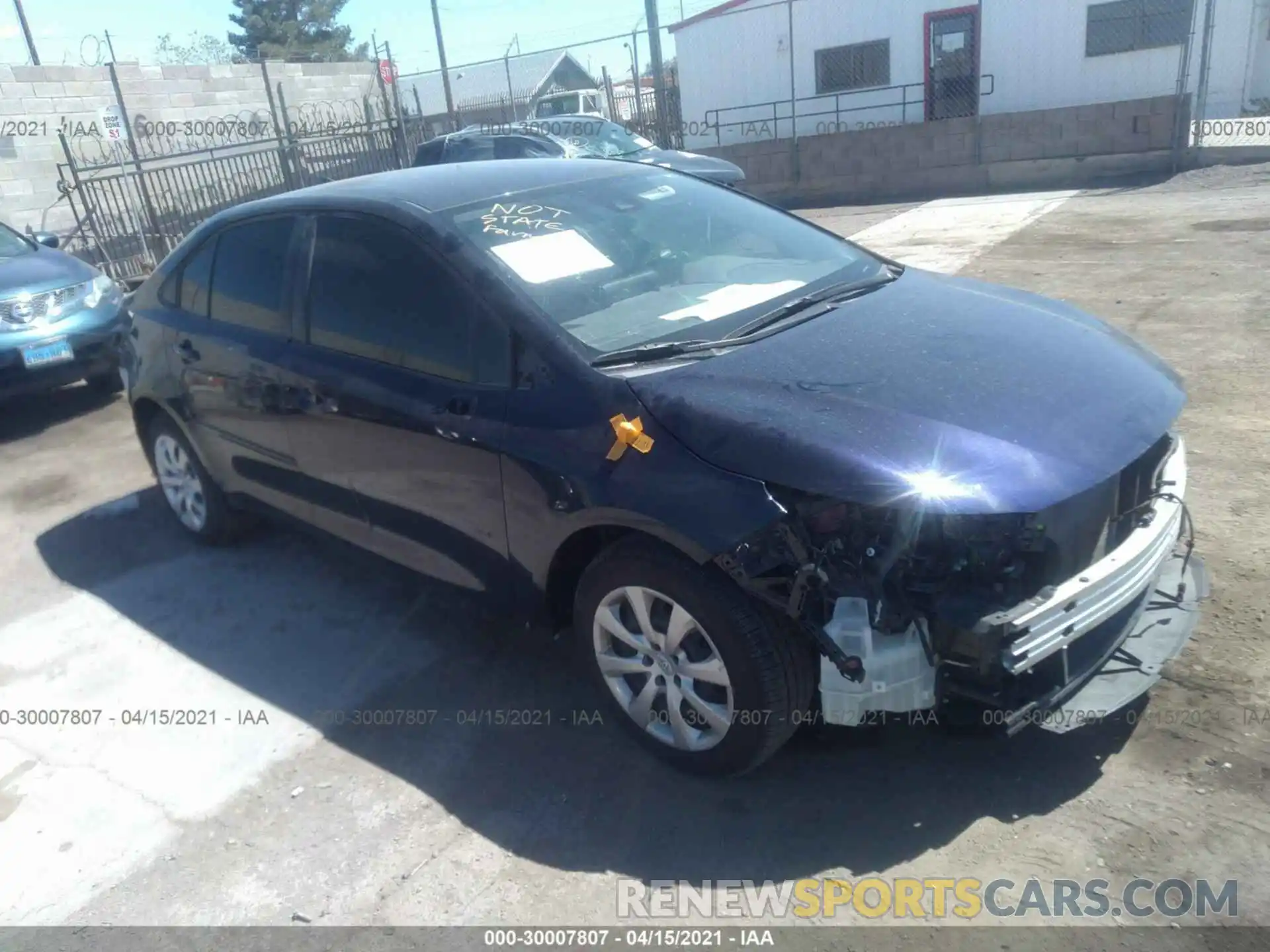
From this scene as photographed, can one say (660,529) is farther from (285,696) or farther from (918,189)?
(918,189)

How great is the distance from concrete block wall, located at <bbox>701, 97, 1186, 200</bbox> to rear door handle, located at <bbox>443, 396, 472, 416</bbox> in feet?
44.8

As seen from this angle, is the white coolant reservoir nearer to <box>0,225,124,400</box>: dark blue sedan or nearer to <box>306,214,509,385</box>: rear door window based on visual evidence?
<box>306,214,509,385</box>: rear door window

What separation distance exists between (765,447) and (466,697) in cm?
167

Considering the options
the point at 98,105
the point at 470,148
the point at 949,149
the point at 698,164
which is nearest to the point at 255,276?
the point at 698,164

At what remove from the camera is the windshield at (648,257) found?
3.37 m

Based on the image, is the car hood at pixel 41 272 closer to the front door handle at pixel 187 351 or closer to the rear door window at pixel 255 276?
the front door handle at pixel 187 351

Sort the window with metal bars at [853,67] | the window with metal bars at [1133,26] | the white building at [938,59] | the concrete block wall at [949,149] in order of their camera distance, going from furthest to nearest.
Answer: the window with metal bars at [853,67]
the white building at [938,59]
the window with metal bars at [1133,26]
the concrete block wall at [949,149]

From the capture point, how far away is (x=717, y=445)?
2.79 metres

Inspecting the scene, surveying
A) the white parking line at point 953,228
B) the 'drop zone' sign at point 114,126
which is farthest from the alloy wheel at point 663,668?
the 'drop zone' sign at point 114,126

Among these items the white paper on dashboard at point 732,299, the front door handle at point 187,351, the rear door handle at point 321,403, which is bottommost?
the rear door handle at point 321,403

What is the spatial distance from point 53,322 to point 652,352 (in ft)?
20.8

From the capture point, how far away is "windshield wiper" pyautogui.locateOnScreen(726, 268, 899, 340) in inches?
133

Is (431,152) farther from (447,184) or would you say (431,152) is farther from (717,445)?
(717,445)

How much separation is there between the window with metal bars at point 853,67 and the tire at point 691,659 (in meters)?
21.1
